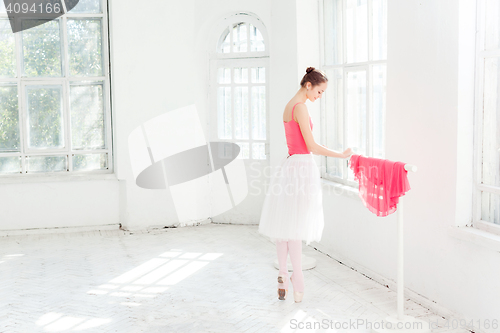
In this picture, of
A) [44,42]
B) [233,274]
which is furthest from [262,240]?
[44,42]

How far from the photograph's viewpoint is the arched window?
24.6ft

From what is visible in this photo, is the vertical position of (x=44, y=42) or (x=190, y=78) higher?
(x=44, y=42)

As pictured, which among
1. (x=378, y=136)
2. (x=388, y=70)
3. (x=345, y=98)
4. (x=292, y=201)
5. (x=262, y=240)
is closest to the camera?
(x=292, y=201)

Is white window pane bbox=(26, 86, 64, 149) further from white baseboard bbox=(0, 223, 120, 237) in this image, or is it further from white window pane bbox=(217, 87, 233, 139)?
white window pane bbox=(217, 87, 233, 139)

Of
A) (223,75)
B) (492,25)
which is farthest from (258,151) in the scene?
(492,25)

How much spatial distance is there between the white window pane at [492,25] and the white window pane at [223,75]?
167 inches

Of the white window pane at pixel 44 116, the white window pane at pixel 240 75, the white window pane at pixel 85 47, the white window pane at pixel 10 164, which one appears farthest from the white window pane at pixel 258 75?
the white window pane at pixel 10 164

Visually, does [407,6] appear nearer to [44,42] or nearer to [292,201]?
[292,201]

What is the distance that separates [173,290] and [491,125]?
3038 mm

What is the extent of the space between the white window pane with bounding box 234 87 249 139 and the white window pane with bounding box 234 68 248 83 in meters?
0.11

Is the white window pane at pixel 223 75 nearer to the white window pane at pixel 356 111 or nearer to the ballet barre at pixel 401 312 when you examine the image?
the white window pane at pixel 356 111

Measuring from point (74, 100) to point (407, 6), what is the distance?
Answer: 16.2 ft

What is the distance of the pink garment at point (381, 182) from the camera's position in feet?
12.4

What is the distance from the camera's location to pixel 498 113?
3826 millimetres
